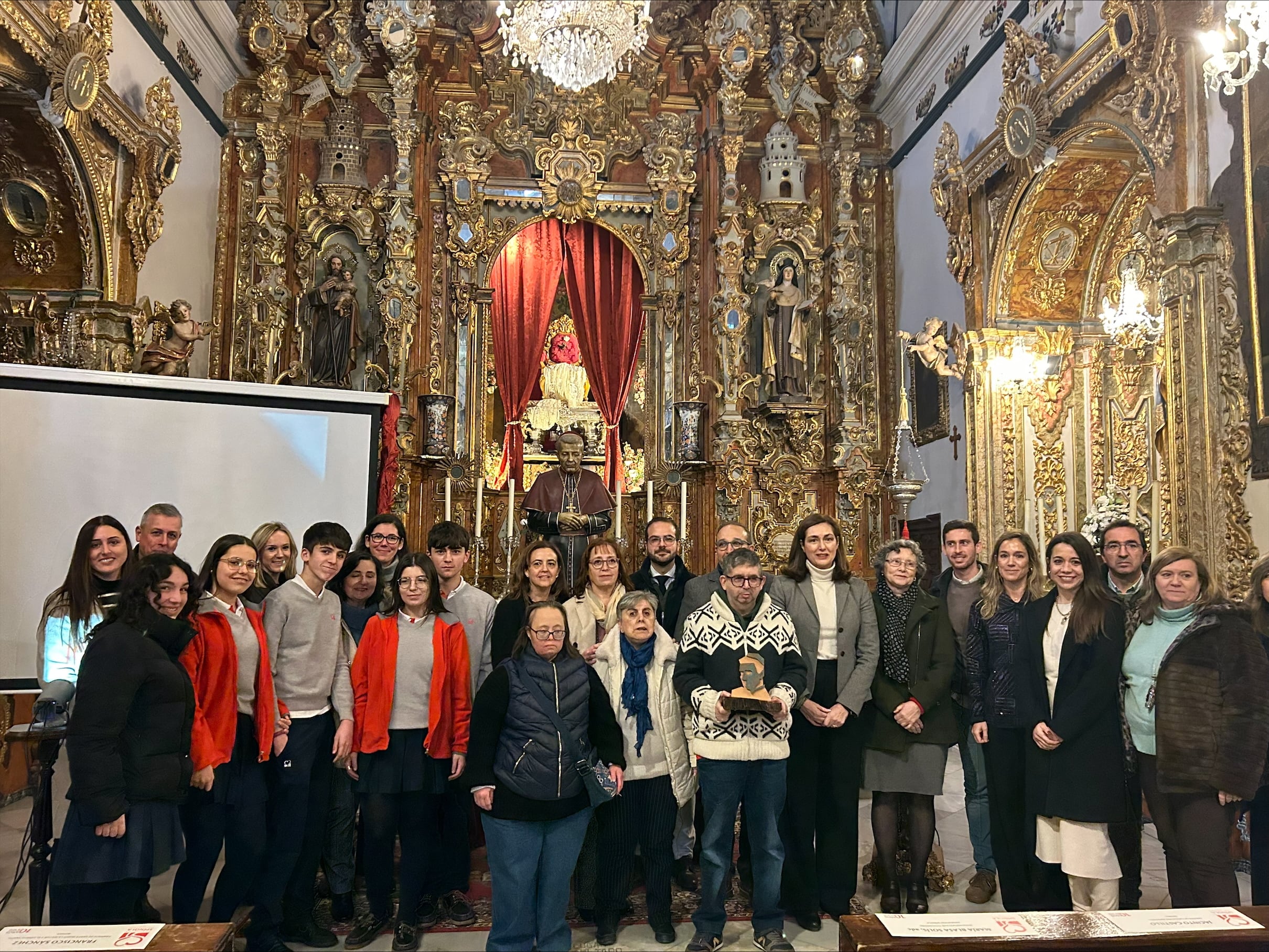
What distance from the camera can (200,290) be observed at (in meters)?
8.99

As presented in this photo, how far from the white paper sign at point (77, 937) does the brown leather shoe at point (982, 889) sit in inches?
→ 132

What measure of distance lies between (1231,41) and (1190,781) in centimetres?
350

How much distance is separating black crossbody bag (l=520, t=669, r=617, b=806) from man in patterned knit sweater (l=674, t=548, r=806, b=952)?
1.38 ft

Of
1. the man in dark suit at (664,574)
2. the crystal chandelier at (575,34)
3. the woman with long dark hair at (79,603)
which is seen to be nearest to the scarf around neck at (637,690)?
the man in dark suit at (664,574)

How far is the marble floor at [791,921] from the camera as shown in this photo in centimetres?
362

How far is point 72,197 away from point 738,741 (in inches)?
248

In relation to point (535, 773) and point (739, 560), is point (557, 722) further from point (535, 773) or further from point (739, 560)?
point (739, 560)

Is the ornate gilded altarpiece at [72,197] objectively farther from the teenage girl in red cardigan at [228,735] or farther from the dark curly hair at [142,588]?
the dark curly hair at [142,588]

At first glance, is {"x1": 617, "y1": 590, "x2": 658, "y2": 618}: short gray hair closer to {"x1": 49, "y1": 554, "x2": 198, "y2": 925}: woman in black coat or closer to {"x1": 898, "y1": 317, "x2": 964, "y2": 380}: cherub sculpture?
{"x1": 49, "y1": 554, "x2": 198, "y2": 925}: woman in black coat

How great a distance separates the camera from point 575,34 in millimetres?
6957

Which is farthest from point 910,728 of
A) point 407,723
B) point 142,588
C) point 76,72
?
point 76,72

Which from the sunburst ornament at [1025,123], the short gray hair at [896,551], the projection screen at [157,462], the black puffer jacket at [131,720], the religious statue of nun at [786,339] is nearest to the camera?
the black puffer jacket at [131,720]

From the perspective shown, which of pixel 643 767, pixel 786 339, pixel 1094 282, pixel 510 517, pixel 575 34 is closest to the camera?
pixel 643 767

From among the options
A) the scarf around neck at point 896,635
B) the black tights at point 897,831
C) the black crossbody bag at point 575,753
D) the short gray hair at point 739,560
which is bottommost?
the black tights at point 897,831
